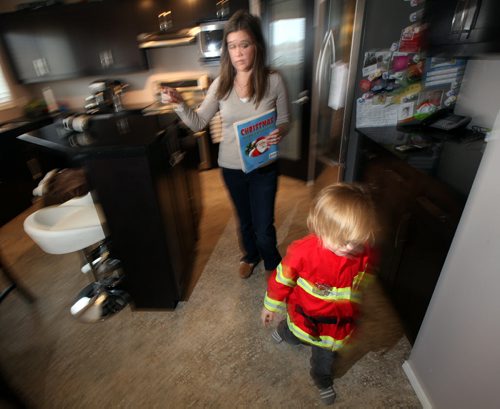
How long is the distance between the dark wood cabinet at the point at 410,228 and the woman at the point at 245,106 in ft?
1.93

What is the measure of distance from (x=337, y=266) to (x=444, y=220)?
0.45 m

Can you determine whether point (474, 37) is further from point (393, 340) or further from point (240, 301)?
point (240, 301)

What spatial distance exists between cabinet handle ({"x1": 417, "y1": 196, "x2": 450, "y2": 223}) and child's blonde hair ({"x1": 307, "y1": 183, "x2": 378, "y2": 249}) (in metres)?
0.34

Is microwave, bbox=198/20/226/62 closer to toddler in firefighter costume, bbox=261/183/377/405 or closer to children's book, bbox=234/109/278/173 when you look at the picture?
children's book, bbox=234/109/278/173

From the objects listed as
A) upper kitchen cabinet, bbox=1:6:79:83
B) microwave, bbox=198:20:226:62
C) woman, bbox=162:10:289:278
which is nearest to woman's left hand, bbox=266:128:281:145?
woman, bbox=162:10:289:278

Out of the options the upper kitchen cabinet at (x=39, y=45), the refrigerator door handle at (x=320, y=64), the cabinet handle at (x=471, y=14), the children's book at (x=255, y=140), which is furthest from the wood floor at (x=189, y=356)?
the upper kitchen cabinet at (x=39, y=45)

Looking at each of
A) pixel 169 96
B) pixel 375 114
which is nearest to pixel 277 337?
pixel 169 96

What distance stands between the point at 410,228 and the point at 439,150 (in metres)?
0.40

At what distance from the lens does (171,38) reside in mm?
2787

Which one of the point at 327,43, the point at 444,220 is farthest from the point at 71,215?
the point at 327,43

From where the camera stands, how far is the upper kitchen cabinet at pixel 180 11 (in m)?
2.76

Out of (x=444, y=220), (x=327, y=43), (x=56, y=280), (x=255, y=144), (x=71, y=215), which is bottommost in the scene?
(x=56, y=280)

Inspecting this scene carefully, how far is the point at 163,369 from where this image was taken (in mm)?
1309

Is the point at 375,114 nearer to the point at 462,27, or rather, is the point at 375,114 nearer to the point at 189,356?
Result: the point at 462,27
